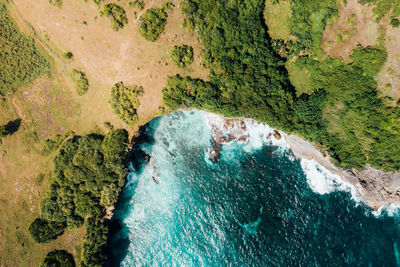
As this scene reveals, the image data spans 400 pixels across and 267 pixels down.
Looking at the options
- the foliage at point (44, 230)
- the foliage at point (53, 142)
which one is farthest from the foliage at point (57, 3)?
the foliage at point (44, 230)

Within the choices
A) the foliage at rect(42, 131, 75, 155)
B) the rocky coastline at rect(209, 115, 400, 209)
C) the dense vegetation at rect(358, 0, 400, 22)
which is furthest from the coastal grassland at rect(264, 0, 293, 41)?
the foliage at rect(42, 131, 75, 155)

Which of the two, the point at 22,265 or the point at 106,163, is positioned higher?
the point at 106,163

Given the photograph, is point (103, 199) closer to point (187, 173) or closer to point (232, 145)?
point (187, 173)

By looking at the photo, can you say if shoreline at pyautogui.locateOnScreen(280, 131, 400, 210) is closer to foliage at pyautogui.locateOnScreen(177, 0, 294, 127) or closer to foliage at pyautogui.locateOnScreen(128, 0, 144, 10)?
foliage at pyautogui.locateOnScreen(177, 0, 294, 127)

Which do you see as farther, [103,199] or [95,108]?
[95,108]

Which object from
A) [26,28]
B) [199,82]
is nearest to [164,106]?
[199,82]

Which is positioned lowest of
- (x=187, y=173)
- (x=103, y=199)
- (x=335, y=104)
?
(x=103, y=199)

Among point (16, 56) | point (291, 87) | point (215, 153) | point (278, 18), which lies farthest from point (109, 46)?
point (291, 87)

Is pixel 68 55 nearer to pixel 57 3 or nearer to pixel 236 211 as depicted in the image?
pixel 57 3
